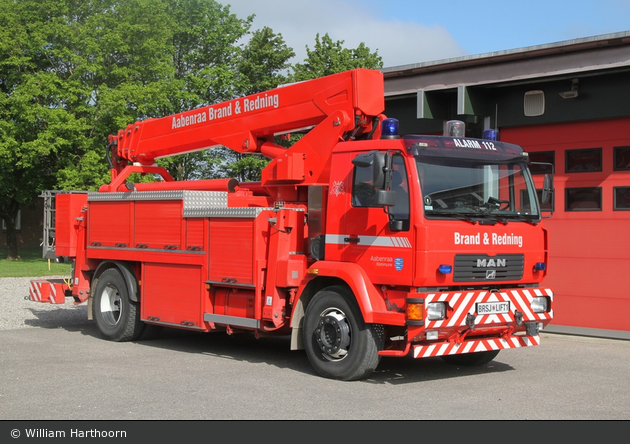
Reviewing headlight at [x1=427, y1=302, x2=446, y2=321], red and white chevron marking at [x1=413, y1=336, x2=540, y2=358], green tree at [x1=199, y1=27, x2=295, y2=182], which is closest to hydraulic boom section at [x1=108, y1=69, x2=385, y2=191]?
headlight at [x1=427, y1=302, x2=446, y2=321]

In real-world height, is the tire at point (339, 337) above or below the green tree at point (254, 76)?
below

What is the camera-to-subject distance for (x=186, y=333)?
13141 mm

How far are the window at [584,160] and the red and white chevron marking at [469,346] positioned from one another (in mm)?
4816

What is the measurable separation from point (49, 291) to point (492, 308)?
26.7 feet

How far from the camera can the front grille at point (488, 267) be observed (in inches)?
327

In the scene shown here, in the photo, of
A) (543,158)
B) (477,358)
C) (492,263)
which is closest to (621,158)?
(543,158)

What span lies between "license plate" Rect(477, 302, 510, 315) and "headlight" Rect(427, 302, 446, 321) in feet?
1.74

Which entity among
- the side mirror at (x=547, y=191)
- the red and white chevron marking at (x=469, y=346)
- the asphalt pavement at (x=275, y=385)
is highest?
the side mirror at (x=547, y=191)

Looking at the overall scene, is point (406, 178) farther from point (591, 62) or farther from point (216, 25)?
point (216, 25)

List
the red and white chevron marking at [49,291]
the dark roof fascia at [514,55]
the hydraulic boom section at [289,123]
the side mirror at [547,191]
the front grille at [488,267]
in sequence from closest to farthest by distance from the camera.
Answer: the front grille at [488,267] < the side mirror at [547,191] < the hydraulic boom section at [289,123] < the dark roof fascia at [514,55] < the red and white chevron marking at [49,291]

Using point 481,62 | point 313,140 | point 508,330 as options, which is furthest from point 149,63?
point 508,330

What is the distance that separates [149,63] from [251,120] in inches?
926

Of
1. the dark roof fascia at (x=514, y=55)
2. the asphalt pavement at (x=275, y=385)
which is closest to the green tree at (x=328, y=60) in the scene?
the dark roof fascia at (x=514, y=55)

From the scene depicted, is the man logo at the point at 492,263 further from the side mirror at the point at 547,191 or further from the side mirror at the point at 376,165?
the side mirror at the point at 376,165
